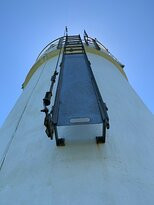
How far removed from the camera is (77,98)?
13.6 ft

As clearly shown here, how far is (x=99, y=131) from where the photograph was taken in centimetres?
377

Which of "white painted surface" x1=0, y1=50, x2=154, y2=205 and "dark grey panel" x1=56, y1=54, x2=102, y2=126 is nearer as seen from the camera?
"white painted surface" x1=0, y1=50, x2=154, y2=205

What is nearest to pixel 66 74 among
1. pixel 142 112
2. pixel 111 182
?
pixel 142 112

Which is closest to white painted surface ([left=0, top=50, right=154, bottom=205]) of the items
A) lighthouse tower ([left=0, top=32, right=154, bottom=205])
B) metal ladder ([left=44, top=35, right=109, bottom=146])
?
lighthouse tower ([left=0, top=32, right=154, bottom=205])

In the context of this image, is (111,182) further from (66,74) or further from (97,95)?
(66,74)

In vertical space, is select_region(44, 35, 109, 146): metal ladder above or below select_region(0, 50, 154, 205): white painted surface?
above

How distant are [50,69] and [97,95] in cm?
312

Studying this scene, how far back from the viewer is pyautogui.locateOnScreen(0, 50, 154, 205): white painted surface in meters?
2.96

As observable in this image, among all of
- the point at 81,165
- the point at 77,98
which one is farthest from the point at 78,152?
the point at 77,98

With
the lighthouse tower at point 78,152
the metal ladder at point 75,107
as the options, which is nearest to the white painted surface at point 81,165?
the lighthouse tower at point 78,152

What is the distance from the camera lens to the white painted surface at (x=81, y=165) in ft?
9.70

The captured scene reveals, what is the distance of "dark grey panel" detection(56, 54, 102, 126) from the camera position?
359 centimetres

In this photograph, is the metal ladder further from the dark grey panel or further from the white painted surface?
the white painted surface

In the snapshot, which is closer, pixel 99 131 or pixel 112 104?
pixel 99 131
